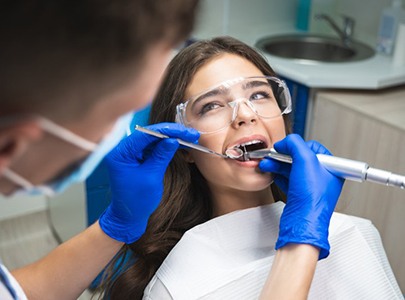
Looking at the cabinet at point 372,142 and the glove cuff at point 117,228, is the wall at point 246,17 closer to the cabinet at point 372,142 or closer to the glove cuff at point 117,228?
the cabinet at point 372,142

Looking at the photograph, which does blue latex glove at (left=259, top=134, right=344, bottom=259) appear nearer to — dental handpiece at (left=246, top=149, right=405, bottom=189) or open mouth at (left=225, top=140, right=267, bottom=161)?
dental handpiece at (left=246, top=149, right=405, bottom=189)

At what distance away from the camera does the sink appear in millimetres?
2980

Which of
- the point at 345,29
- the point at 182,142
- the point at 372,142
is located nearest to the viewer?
the point at 182,142

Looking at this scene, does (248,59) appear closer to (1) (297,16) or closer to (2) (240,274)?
(2) (240,274)

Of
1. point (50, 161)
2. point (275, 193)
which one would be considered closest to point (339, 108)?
point (275, 193)

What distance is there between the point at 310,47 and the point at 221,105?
1845 mm

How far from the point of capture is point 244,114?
54.6 inches

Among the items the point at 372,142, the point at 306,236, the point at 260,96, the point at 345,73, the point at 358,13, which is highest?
the point at 358,13

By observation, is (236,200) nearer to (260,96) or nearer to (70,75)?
(260,96)

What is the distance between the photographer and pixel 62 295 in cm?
130

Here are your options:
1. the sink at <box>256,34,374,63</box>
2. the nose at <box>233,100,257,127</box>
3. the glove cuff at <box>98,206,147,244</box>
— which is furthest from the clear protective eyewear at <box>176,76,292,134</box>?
the sink at <box>256,34,374,63</box>

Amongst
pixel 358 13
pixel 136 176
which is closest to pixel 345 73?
pixel 358 13

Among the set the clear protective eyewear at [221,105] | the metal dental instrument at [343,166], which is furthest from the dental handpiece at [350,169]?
the clear protective eyewear at [221,105]

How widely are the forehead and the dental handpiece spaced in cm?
22
